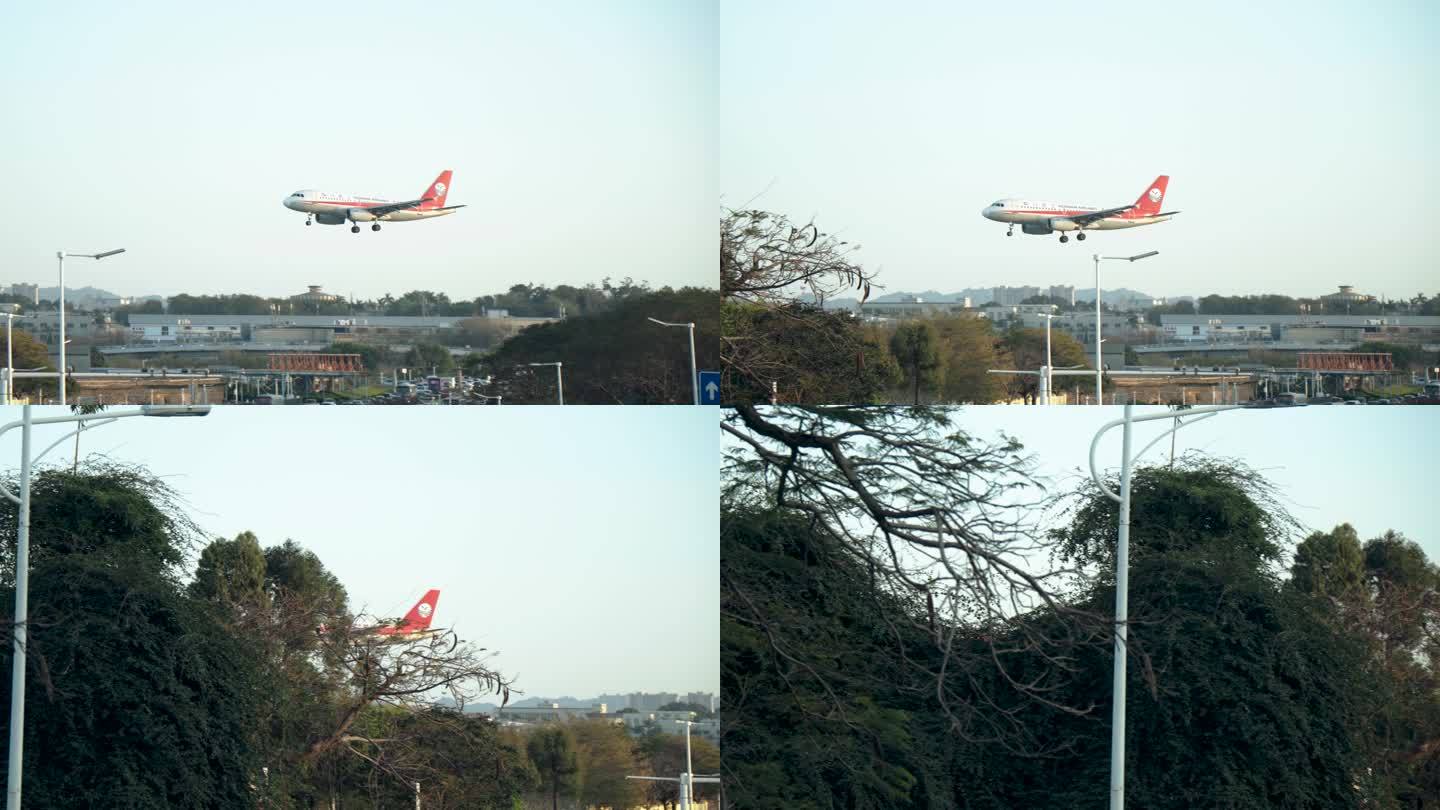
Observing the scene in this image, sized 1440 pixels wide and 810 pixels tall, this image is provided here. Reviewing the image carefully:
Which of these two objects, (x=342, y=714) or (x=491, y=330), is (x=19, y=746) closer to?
(x=342, y=714)

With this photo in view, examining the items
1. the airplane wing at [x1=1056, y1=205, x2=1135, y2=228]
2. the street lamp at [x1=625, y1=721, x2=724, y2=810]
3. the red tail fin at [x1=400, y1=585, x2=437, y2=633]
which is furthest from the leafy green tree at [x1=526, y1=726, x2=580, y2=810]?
the airplane wing at [x1=1056, y1=205, x2=1135, y2=228]

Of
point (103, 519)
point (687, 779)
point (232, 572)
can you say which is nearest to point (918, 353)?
point (687, 779)

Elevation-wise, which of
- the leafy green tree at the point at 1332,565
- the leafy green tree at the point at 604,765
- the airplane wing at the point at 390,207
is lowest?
the leafy green tree at the point at 604,765

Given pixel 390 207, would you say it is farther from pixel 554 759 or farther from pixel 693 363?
pixel 554 759

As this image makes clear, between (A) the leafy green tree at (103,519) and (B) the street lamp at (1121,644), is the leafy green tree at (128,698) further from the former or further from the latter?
(B) the street lamp at (1121,644)

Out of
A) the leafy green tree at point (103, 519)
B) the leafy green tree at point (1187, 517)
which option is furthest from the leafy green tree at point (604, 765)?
the leafy green tree at point (1187, 517)

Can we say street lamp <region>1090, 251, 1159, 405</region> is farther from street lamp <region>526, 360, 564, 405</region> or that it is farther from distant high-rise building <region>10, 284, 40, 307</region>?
distant high-rise building <region>10, 284, 40, 307</region>

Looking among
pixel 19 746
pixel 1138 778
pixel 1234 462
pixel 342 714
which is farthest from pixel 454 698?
pixel 1234 462
